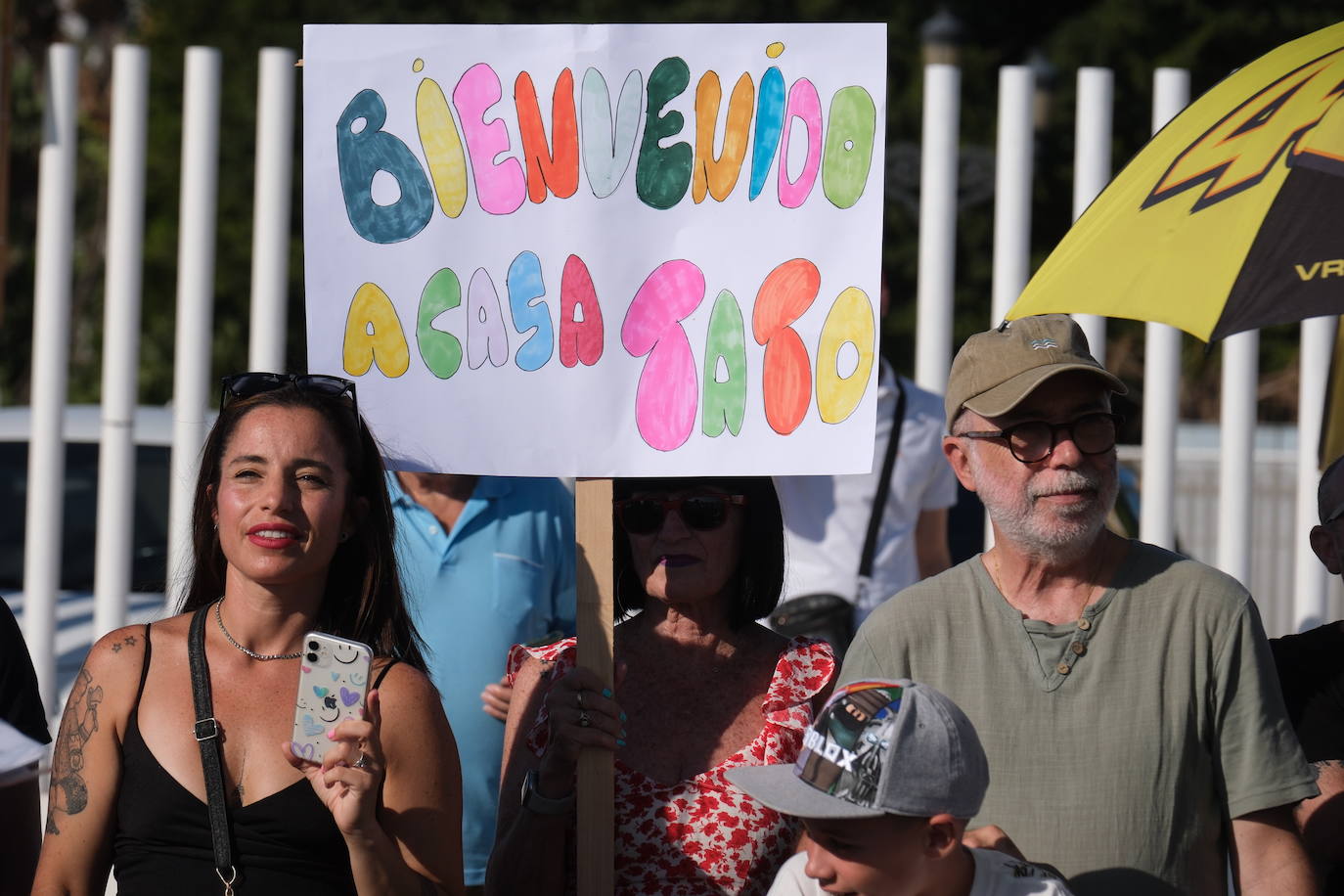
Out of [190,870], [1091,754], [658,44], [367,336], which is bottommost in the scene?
[190,870]

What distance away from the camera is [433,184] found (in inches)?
122

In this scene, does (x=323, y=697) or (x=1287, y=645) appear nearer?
(x=323, y=697)

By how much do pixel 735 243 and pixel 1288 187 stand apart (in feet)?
3.03

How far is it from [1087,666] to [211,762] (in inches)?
53.0

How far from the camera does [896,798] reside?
2.32m

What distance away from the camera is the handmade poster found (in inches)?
118

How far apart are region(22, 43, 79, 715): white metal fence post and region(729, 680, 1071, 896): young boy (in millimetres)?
3642

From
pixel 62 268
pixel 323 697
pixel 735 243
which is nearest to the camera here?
pixel 323 697

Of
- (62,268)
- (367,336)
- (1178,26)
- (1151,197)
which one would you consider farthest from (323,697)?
(1178,26)

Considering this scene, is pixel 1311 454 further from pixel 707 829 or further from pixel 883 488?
pixel 707 829

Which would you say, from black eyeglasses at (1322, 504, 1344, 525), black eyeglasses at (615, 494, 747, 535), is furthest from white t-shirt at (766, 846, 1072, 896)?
black eyeglasses at (1322, 504, 1344, 525)

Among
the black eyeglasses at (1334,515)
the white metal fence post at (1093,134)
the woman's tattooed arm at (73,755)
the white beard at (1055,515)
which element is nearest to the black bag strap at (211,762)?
the woman's tattooed arm at (73,755)

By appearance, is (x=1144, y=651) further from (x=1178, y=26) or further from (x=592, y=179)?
(x=1178, y=26)

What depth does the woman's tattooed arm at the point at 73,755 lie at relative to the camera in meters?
2.60
